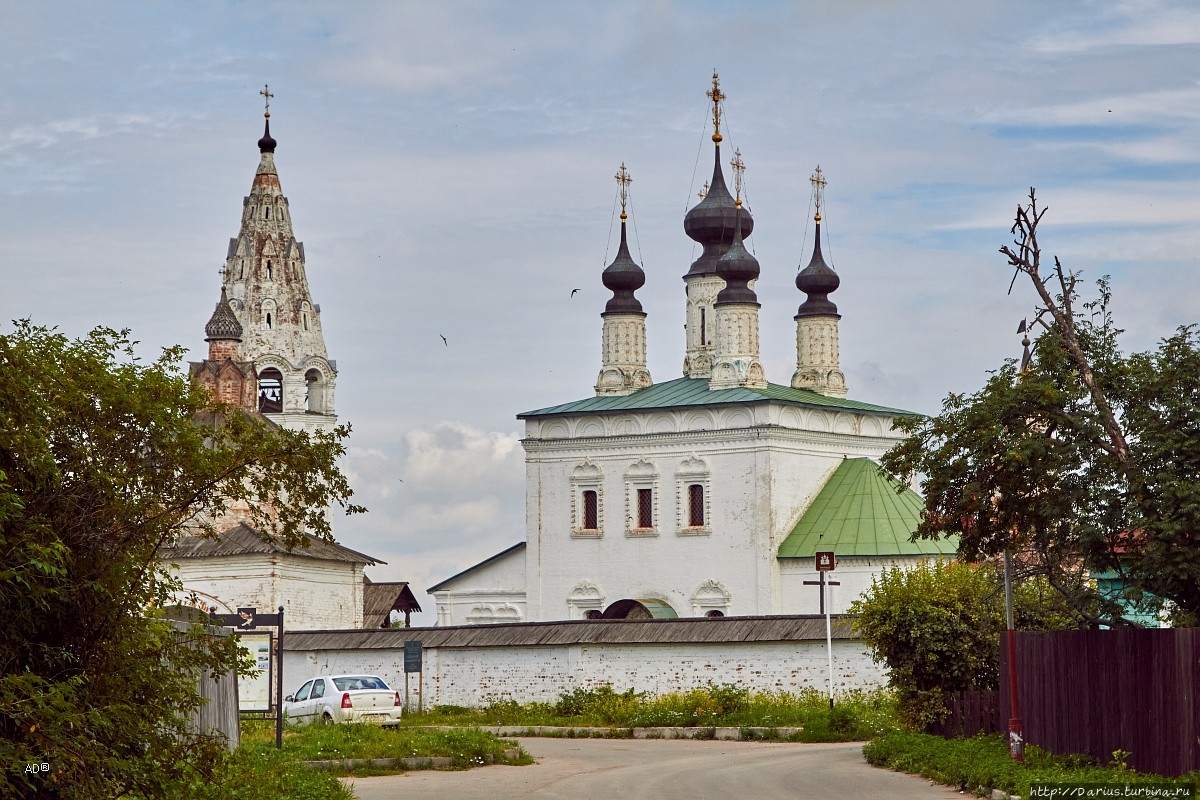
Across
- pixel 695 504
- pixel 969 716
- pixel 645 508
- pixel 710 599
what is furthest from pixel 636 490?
pixel 969 716

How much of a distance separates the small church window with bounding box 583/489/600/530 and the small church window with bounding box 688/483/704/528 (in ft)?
9.60

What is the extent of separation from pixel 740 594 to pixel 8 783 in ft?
127

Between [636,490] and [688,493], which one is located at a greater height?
[636,490]

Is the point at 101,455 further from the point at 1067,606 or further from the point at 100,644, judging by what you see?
the point at 1067,606

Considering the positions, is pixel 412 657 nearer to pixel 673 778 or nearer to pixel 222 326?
pixel 673 778

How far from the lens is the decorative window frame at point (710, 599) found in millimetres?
46781

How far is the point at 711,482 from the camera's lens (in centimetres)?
4809

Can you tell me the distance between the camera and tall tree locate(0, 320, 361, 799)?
8938 millimetres

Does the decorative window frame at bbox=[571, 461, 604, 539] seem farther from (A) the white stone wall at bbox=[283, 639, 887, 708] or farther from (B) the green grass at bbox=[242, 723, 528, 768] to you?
(B) the green grass at bbox=[242, 723, 528, 768]

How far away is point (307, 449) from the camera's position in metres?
10.6

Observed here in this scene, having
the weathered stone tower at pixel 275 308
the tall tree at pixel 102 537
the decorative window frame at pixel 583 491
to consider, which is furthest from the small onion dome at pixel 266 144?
the tall tree at pixel 102 537

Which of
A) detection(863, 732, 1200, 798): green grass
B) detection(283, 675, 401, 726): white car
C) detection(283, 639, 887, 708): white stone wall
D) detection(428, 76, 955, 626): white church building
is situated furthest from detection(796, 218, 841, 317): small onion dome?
detection(863, 732, 1200, 798): green grass

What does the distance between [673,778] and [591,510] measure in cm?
3265

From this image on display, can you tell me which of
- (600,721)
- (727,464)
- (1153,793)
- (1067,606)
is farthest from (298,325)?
(1153,793)
